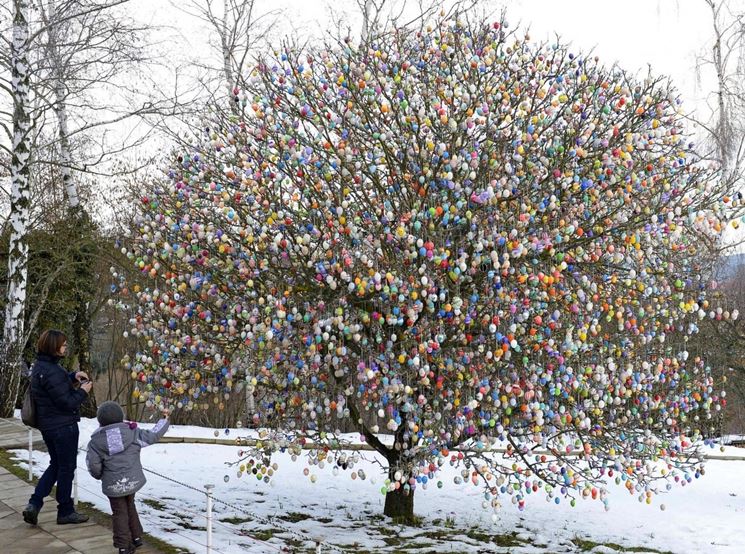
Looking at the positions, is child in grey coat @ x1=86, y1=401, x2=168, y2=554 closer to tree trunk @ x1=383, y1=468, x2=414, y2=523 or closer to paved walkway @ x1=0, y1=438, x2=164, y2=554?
paved walkway @ x1=0, y1=438, x2=164, y2=554

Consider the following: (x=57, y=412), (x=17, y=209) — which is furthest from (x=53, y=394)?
(x=17, y=209)

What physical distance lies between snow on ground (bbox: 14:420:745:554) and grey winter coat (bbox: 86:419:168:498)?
1085 mm

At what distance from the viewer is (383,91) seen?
257 inches

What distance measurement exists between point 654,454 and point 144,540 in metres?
4.80

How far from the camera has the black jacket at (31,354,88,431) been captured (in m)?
5.94

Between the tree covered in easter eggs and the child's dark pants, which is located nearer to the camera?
the child's dark pants

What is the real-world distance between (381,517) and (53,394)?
4277mm

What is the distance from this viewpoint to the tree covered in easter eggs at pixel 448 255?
19.0 feet

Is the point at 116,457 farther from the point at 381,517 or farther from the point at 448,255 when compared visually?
the point at 381,517

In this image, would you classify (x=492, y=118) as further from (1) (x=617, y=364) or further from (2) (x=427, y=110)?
(1) (x=617, y=364)

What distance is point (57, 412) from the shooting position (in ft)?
19.9

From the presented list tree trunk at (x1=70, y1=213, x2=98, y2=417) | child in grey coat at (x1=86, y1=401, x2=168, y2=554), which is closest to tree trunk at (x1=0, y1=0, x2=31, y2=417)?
tree trunk at (x1=70, y1=213, x2=98, y2=417)

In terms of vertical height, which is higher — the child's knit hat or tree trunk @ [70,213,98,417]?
tree trunk @ [70,213,98,417]

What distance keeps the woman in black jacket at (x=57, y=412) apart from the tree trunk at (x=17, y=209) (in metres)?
7.06
